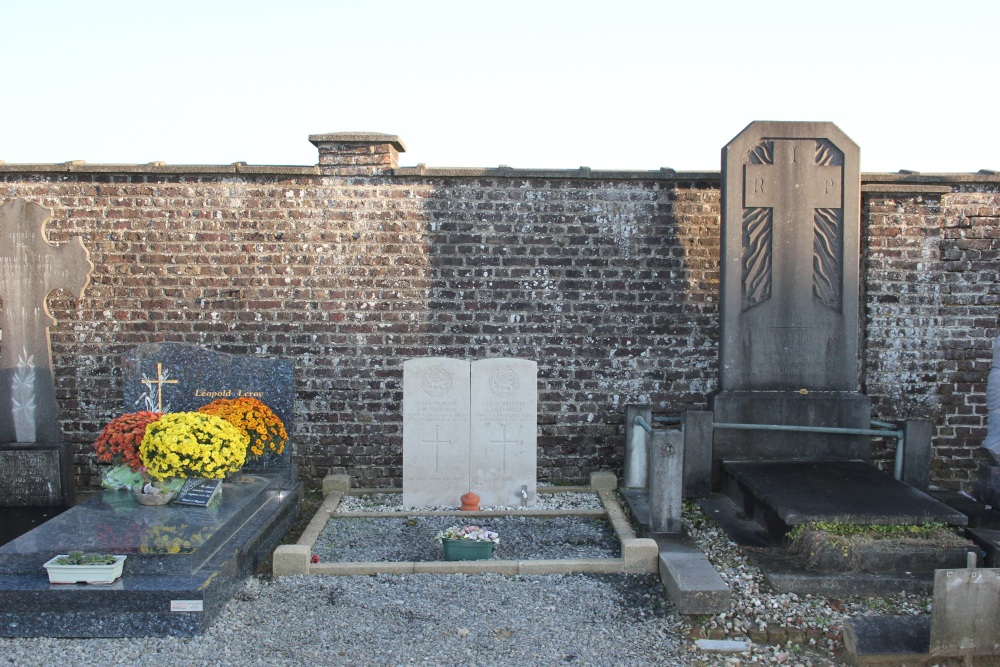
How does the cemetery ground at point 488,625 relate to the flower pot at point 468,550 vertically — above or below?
below

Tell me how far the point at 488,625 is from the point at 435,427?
7.97ft

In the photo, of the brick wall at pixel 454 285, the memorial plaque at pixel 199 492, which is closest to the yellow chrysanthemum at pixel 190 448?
the memorial plaque at pixel 199 492

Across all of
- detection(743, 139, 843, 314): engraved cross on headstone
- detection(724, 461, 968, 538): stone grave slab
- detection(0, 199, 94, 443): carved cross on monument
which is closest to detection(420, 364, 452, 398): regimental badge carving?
detection(724, 461, 968, 538): stone grave slab

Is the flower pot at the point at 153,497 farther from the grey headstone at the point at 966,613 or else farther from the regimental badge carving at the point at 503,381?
the grey headstone at the point at 966,613

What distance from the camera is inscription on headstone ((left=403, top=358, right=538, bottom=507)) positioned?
6480mm

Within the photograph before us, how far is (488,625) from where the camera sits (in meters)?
4.27

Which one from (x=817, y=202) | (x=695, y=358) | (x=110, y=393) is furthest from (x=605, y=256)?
(x=110, y=393)

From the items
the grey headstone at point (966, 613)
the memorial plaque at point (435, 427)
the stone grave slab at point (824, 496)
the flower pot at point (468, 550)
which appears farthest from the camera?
the memorial plaque at point (435, 427)

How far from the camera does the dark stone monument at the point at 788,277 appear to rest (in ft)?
22.0

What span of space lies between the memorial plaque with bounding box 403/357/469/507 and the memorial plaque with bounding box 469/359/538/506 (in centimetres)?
10

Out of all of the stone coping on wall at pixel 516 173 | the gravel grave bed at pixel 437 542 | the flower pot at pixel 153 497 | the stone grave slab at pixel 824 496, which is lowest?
the gravel grave bed at pixel 437 542

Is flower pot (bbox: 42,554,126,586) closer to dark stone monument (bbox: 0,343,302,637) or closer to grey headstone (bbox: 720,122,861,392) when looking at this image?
dark stone monument (bbox: 0,343,302,637)

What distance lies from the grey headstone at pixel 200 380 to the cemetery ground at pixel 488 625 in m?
1.97

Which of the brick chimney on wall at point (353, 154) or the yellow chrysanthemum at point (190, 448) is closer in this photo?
the yellow chrysanthemum at point (190, 448)
